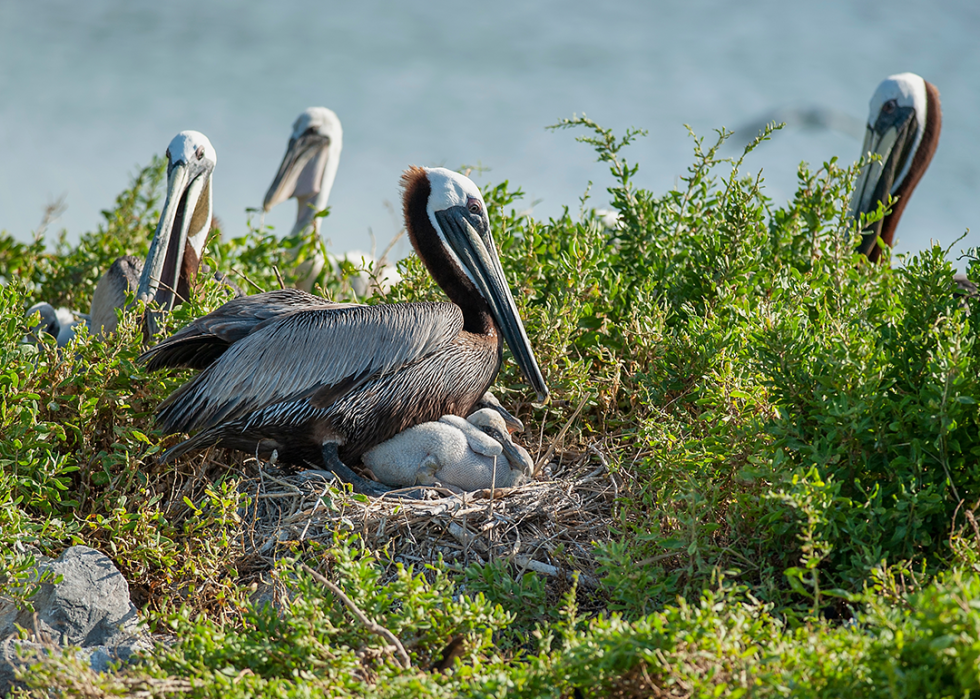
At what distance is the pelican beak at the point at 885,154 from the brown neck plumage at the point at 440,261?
9.27 feet

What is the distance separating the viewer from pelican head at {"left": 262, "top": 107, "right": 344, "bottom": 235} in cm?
755

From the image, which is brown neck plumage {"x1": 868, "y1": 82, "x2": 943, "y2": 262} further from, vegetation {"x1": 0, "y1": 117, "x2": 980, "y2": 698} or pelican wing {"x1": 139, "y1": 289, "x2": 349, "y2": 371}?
pelican wing {"x1": 139, "y1": 289, "x2": 349, "y2": 371}

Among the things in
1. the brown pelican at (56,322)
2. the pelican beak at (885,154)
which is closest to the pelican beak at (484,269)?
the brown pelican at (56,322)

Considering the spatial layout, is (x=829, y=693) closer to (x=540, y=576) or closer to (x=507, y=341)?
(x=540, y=576)

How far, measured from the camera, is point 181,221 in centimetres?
480

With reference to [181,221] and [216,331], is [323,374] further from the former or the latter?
[181,221]

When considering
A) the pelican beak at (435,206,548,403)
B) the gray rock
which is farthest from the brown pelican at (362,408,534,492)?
the gray rock

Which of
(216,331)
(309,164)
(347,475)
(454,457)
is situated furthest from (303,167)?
(454,457)

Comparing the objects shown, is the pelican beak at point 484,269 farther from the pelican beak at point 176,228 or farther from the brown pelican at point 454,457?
the pelican beak at point 176,228

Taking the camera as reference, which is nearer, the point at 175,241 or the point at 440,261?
the point at 440,261

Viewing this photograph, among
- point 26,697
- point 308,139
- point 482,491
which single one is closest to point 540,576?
point 482,491

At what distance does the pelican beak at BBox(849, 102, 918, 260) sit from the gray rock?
4537 millimetres

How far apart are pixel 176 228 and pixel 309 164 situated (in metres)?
3.04

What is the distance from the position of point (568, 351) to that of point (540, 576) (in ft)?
4.64
